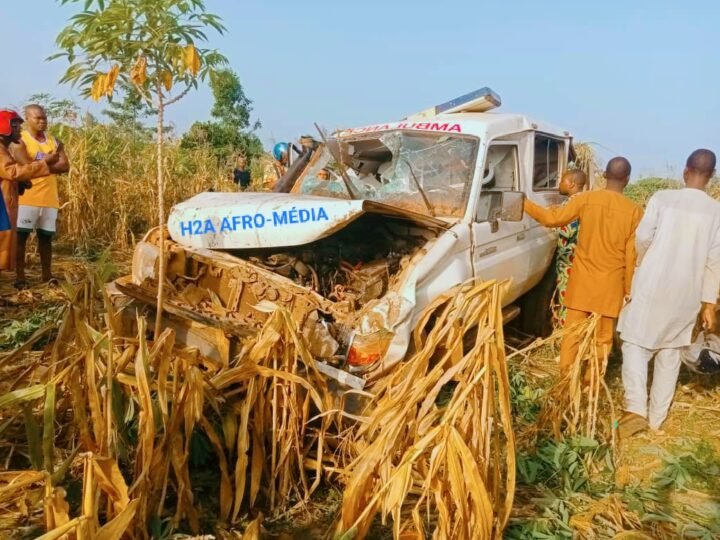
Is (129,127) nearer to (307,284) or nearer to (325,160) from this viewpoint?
(325,160)

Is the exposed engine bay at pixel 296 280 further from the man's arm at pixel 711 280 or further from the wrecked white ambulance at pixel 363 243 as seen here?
the man's arm at pixel 711 280

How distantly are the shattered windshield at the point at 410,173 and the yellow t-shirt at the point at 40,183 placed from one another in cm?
293

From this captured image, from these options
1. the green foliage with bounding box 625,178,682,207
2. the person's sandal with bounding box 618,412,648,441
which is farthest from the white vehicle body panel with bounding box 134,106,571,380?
the green foliage with bounding box 625,178,682,207

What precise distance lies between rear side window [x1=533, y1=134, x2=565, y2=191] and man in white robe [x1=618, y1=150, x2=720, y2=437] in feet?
5.73

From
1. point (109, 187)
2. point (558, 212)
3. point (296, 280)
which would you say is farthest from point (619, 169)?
point (109, 187)

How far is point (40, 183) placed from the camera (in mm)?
6277

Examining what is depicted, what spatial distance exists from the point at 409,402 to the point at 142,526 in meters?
1.13

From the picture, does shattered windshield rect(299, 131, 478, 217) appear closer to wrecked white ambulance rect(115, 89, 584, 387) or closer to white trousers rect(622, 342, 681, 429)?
wrecked white ambulance rect(115, 89, 584, 387)

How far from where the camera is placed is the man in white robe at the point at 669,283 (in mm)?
3828

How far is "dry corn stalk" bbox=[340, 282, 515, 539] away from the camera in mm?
1965

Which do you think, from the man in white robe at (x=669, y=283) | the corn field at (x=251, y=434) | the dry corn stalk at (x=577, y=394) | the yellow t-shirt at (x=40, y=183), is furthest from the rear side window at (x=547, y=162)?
the yellow t-shirt at (x=40, y=183)

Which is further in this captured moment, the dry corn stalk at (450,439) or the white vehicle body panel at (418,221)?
the white vehicle body panel at (418,221)

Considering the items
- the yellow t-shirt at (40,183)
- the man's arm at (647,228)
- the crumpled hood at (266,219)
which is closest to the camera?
the crumpled hood at (266,219)

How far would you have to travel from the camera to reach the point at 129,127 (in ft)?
35.8
